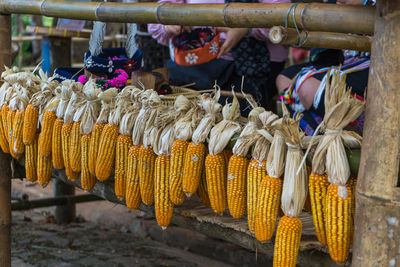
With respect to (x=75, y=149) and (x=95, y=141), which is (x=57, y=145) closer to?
(x=75, y=149)

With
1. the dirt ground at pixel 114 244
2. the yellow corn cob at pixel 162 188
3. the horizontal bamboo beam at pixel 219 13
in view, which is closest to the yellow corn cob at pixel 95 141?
the yellow corn cob at pixel 162 188

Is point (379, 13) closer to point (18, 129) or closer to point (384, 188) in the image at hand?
point (384, 188)

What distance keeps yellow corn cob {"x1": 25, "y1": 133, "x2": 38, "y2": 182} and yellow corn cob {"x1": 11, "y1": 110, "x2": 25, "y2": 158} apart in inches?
1.8

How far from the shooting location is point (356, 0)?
3135 millimetres

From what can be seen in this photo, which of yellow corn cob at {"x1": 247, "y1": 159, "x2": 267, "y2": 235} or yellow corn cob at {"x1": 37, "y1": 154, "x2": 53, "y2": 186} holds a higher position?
yellow corn cob at {"x1": 247, "y1": 159, "x2": 267, "y2": 235}

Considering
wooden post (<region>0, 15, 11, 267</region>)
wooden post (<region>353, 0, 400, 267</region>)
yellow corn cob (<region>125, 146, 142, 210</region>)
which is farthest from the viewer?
wooden post (<region>0, 15, 11, 267</region>)

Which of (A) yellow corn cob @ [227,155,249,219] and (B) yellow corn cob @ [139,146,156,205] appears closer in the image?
(A) yellow corn cob @ [227,155,249,219]

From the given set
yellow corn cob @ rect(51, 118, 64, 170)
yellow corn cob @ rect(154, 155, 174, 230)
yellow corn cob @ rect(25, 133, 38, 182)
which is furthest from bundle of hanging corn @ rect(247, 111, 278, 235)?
yellow corn cob @ rect(25, 133, 38, 182)

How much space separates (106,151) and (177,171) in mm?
501

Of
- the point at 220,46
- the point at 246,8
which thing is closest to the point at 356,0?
the point at 220,46

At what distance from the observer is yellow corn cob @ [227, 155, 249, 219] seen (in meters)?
1.94

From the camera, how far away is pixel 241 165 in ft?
6.37

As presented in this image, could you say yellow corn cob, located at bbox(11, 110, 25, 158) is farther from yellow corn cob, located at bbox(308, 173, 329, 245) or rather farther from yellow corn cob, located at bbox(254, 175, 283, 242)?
yellow corn cob, located at bbox(308, 173, 329, 245)

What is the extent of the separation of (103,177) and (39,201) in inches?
107
